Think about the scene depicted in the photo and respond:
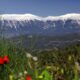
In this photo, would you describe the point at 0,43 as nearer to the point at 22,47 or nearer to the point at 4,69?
the point at 22,47

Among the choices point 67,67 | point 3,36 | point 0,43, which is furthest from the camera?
point 3,36

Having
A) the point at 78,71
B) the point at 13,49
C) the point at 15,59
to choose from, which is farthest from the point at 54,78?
the point at 13,49

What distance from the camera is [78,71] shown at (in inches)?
186

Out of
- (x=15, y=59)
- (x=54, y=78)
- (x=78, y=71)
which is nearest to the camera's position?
(x=78, y=71)

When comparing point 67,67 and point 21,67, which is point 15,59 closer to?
point 21,67

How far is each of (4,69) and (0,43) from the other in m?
1.90

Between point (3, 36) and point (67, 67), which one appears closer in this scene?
point (67, 67)

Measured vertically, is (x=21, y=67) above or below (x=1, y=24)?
below

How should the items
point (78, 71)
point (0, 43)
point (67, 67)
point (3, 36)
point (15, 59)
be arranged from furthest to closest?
point (3, 36) < point (0, 43) < point (15, 59) < point (67, 67) < point (78, 71)

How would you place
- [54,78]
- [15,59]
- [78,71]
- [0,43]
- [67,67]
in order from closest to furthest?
[78,71] → [54,78] → [67,67] → [15,59] → [0,43]

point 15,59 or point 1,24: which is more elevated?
point 1,24

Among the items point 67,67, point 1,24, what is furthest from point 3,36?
point 67,67

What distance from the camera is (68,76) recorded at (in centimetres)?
534

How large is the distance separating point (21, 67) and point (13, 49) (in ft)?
3.86
